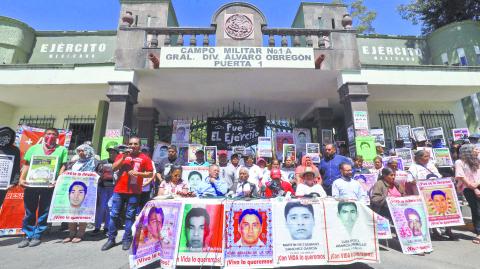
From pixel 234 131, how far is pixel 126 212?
628cm

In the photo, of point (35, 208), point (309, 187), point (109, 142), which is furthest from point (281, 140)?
point (35, 208)

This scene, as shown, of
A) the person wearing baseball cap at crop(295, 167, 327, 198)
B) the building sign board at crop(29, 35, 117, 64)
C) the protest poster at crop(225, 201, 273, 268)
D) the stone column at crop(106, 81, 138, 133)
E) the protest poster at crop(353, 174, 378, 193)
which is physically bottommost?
the protest poster at crop(225, 201, 273, 268)

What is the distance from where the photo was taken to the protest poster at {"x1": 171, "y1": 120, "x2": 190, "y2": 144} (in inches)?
382

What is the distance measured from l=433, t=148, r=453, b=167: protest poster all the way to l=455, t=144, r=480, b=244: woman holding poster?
3406 millimetres

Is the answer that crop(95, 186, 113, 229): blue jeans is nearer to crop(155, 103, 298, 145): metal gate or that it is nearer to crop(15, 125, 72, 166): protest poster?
crop(15, 125, 72, 166): protest poster

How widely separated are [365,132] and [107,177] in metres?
6.83

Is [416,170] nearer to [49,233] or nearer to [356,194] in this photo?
[356,194]

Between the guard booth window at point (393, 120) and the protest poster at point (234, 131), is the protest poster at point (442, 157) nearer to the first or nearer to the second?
the guard booth window at point (393, 120)

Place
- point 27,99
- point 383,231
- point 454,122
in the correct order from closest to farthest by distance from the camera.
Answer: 1. point 383,231
2. point 27,99
3. point 454,122

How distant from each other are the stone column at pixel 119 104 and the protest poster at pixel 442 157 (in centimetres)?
944

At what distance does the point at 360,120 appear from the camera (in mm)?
7594

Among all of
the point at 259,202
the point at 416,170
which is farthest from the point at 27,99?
the point at 416,170

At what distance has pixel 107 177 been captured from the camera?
16.8ft

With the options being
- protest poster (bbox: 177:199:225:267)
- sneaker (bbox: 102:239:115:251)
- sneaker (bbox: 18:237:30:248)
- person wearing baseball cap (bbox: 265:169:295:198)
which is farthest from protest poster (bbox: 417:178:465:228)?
sneaker (bbox: 18:237:30:248)
